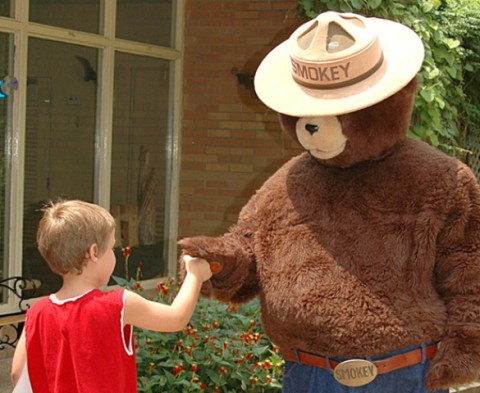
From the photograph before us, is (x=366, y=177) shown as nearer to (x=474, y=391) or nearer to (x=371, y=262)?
(x=371, y=262)

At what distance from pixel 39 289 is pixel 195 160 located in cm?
169

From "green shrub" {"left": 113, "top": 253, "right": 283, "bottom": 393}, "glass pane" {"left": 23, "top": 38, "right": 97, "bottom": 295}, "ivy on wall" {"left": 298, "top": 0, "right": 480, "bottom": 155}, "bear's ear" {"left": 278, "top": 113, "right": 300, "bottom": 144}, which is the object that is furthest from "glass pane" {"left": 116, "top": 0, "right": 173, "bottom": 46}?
"bear's ear" {"left": 278, "top": 113, "right": 300, "bottom": 144}

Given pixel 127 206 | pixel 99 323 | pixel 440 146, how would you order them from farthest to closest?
pixel 127 206
pixel 440 146
pixel 99 323

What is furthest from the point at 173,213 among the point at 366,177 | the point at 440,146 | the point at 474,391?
the point at 366,177

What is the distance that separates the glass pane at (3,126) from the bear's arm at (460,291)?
370 centimetres

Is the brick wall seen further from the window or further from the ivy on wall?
the ivy on wall

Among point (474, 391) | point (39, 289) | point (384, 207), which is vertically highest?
point (384, 207)

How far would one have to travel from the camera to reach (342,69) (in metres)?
2.94

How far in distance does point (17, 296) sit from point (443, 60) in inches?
129

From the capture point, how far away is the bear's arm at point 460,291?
2.91 m

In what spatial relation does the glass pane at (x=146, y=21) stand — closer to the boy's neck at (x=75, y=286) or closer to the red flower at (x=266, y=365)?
the red flower at (x=266, y=365)

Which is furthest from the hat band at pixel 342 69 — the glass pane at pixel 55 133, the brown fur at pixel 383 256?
the glass pane at pixel 55 133

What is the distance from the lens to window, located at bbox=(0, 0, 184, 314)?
19.9 feet

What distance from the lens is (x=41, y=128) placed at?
249 inches
